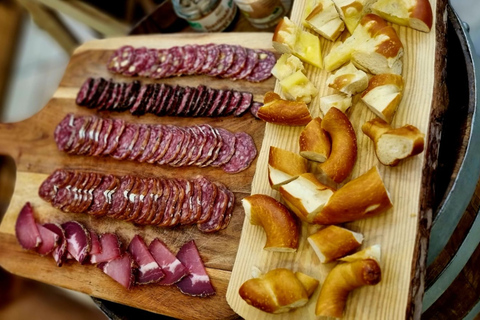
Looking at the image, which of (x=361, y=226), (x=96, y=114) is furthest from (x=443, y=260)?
(x=96, y=114)

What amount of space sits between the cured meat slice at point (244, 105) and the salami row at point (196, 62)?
8cm

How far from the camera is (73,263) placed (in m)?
1.54

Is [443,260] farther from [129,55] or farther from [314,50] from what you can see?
[129,55]

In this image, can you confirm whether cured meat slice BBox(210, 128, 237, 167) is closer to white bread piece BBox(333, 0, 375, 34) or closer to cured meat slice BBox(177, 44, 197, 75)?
cured meat slice BBox(177, 44, 197, 75)

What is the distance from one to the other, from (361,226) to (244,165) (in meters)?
0.46

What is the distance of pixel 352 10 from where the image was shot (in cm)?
127

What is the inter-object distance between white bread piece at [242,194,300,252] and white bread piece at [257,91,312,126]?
0.23m

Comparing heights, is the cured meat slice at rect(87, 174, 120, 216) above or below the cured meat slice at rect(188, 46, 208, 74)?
below

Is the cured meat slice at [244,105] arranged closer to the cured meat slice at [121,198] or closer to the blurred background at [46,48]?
the cured meat slice at [121,198]

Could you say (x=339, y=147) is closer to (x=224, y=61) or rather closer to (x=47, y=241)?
(x=224, y=61)

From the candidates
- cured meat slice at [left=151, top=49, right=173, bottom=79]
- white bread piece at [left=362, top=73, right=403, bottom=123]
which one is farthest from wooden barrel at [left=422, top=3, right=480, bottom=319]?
cured meat slice at [left=151, top=49, right=173, bottom=79]

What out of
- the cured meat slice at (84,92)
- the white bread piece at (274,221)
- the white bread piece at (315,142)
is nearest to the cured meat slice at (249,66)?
the white bread piece at (315,142)

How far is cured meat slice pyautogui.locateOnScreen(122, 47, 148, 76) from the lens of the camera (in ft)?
5.73

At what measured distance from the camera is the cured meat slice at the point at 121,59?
1.78m
